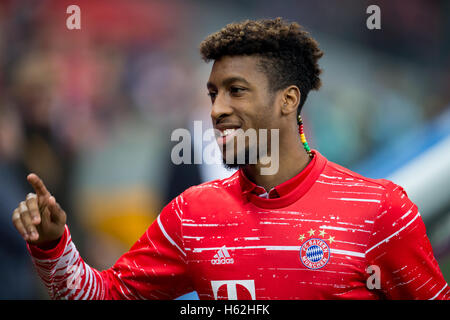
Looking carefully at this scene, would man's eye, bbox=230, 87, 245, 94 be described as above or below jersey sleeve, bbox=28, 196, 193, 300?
above

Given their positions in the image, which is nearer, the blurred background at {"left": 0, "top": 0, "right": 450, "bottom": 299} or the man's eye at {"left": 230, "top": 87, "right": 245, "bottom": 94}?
the man's eye at {"left": 230, "top": 87, "right": 245, "bottom": 94}

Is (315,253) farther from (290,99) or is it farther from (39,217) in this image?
(39,217)

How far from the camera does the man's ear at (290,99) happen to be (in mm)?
2059


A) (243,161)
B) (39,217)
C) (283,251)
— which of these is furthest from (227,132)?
(39,217)

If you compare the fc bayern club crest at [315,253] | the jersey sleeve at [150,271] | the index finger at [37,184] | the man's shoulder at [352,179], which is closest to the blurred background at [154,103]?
the jersey sleeve at [150,271]

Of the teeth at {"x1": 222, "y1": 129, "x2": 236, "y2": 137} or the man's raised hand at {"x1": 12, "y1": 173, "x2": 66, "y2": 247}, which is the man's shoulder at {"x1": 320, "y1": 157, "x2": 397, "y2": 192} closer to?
the teeth at {"x1": 222, "y1": 129, "x2": 236, "y2": 137}

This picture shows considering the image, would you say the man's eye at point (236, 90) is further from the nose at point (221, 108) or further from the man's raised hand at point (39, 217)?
the man's raised hand at point (39, 217)

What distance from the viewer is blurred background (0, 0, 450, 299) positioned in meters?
3.86

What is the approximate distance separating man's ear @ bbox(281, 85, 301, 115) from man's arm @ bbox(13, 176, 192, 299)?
1.82ft

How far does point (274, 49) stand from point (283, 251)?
0.75 meters

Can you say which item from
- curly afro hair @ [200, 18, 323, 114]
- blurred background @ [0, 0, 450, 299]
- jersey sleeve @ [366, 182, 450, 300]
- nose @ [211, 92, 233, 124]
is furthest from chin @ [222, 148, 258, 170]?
blurred background @ [0, 0, 450, 299]

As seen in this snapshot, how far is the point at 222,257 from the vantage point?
6.36 feet

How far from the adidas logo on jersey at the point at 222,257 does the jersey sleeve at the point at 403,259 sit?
0.48m

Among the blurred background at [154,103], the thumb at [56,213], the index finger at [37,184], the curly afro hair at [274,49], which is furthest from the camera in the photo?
the blurred background at [154,103]
